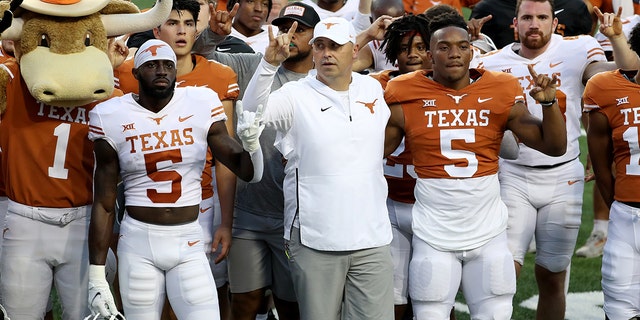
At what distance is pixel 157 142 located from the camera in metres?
5.48

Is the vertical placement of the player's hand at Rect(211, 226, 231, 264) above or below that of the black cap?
below

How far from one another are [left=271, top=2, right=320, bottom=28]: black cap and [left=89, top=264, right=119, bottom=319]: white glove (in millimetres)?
1813

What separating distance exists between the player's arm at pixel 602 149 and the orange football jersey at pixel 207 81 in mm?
1956

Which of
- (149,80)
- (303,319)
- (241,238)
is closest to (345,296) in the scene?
(303,319)

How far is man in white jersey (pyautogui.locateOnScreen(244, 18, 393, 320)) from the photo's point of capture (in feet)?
18.3

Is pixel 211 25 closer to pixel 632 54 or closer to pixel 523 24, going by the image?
pixel 523 24

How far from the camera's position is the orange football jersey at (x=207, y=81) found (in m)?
6.16

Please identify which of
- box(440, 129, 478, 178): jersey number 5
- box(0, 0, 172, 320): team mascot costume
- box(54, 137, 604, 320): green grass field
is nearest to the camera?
box(0, 0, 172, 320): team mascot costume

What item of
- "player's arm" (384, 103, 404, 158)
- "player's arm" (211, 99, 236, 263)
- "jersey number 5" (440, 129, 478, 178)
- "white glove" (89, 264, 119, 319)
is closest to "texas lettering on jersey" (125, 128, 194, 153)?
"player's arm" (211, 99, 236, 263)

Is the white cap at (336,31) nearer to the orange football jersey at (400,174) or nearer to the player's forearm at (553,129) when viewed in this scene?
the orange football jersey at (400,174)

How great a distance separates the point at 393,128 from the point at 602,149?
1195mm

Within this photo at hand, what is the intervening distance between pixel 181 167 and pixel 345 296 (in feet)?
3.39

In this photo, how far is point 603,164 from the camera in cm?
629

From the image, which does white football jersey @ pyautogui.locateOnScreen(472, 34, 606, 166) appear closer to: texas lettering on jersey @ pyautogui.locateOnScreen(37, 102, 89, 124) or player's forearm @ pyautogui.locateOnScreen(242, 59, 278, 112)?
player's forearm @ pyautogui.locateOnScreen(242, 59, 278, 112)
